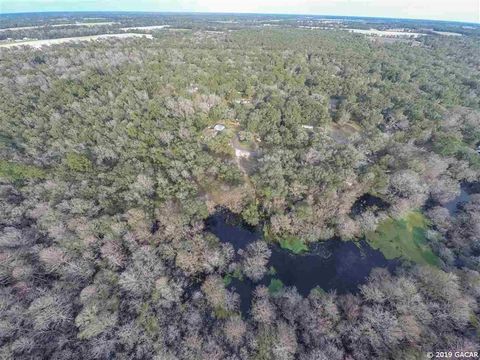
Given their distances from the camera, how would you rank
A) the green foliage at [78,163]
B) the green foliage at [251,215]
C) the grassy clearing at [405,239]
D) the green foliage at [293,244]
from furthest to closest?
1. the green foliage at [78,163]
2. the green foliage at [251,215]
3. the green foliage at [293,244]
4. the grassy clearing at [405,239]

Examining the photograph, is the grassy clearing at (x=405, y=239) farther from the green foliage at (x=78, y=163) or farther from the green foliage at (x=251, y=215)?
the green foliage at (x=78, y=163)

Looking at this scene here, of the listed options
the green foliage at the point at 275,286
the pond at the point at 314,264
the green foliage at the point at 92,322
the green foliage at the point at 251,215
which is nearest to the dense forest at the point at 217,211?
the green foliage at the point at 92,322

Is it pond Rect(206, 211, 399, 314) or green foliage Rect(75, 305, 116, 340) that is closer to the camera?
green foliage Rect(75, 305, 116, 340)

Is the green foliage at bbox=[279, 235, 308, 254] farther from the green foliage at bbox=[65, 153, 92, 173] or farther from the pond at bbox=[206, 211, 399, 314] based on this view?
the green foliage at bbox=[65, 153, 92, 173]

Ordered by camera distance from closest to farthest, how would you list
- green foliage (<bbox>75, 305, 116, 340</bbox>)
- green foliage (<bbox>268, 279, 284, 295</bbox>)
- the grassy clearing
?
green foliage (<bbox>75, 305, 116, 340</bbox>) < green foliage (<bbox>268, 279, 284, 295</bbox>) < the grassy clearing

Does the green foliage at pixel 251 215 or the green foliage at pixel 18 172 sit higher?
the green foliage at pixel 18 172

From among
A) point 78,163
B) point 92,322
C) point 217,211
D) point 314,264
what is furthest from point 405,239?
point 78,163

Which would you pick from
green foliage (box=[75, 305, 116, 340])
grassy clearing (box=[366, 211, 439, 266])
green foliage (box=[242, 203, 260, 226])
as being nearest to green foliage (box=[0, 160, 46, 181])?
green foliage (box=[75, 305, 116, 340])

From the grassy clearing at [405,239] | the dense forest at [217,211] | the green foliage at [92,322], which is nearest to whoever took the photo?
the green foliage at [92,322]
